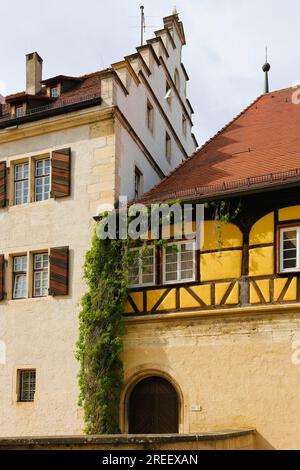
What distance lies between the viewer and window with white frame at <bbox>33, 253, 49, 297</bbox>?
15.5m

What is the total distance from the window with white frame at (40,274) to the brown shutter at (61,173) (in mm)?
1504

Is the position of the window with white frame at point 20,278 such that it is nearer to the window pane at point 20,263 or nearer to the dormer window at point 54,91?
the window pane at point 20,263

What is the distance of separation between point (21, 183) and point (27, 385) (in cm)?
483

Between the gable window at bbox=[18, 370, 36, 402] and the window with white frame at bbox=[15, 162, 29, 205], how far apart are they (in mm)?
4059

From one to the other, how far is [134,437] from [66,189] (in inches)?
293

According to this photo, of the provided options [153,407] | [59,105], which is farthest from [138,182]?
[153,407]

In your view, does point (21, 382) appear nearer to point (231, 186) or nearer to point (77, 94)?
point (231, 186)

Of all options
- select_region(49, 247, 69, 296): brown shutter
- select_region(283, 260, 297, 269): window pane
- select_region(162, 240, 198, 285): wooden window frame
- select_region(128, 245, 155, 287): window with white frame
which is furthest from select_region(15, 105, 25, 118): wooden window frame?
select_region(283, 260, 297, 269): window pane

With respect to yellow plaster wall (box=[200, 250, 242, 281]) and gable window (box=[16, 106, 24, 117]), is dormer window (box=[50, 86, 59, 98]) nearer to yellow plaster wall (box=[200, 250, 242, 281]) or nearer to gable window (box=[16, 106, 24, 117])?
gable window (box=[16, 106, 24, 117])

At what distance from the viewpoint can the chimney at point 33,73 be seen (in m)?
18.6

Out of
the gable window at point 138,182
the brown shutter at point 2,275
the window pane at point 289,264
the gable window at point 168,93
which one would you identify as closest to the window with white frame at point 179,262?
the window pane at point 289,264

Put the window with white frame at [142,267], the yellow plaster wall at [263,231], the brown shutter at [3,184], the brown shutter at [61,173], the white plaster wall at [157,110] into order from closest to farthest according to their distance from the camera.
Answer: the yellow plaster wall at [263,231]
the window with white frame at [142,267]
the brown shutter at [61,173]
the brown shutter at [3,184]
the white plaster wall at [157,110]

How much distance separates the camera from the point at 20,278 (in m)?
15.9

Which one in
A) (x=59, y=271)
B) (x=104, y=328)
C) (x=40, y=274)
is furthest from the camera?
(x=40, y=274)
